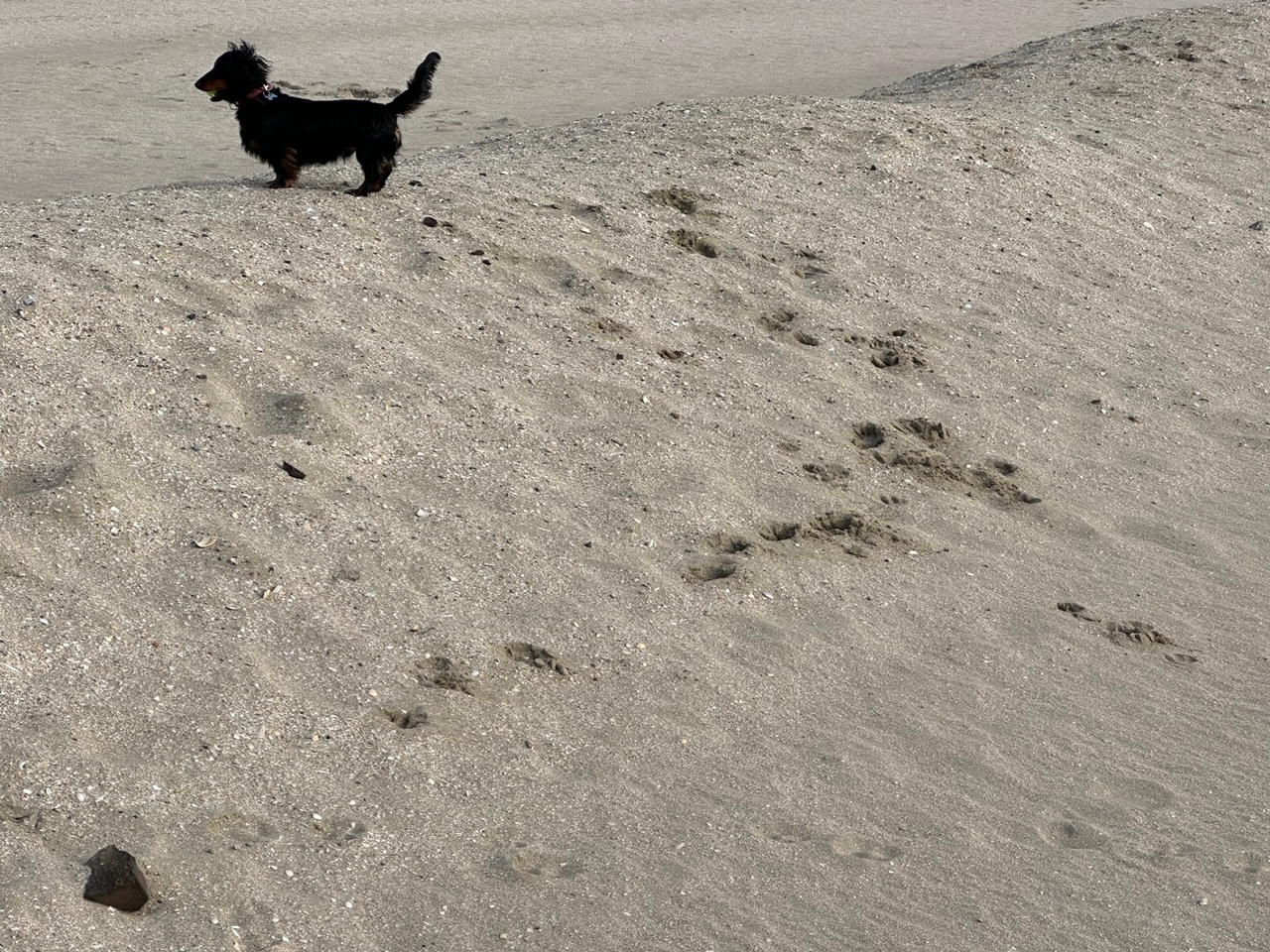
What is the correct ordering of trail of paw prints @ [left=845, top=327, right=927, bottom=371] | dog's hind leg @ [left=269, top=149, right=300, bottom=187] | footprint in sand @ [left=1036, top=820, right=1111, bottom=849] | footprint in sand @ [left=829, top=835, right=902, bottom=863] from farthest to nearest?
Result: dog's hind leg @ [left=269, top=149, right=300, bottom=187] < trail of paw prints @ [left=845, top=327, right=927, bottom=371] < footprint in sand @ [left=1036, top=820, right=1111, bottom=849] < footprint in sand @ [left=829, top=835, right=902, bottom=863]

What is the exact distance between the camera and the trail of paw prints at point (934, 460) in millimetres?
5594

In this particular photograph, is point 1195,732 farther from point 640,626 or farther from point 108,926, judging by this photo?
point 108,926

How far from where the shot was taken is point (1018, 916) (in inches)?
138

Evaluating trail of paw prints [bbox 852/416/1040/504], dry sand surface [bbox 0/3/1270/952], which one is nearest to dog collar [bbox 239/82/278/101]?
dry sand surface [bbox 0/3/1270/952]

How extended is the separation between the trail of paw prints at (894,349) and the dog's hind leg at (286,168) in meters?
2.68

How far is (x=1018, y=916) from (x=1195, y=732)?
117 cm

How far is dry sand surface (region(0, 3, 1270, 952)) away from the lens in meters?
3.50

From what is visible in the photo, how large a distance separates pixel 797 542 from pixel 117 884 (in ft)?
8.54

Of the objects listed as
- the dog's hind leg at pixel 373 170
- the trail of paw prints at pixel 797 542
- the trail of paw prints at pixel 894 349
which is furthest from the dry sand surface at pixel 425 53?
the trail of paw prints at pixel 797 542

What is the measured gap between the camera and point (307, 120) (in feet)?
21.3

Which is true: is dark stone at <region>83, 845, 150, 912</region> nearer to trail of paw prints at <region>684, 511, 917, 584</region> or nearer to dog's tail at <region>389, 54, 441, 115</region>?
trail of paw prints at <region>684, 511, 917, 584</region>

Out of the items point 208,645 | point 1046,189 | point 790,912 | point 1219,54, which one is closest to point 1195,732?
point 790,912

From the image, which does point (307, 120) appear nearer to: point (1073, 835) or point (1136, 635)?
point (1136, 635)

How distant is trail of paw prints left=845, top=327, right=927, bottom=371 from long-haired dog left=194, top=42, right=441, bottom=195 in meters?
2.29
